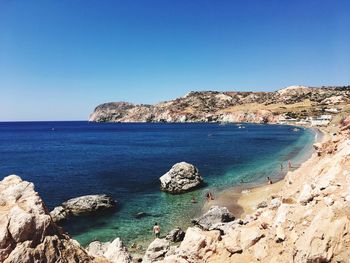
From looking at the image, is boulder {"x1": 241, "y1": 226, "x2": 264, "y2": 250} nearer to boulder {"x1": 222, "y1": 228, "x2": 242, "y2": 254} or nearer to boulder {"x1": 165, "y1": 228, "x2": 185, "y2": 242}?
boulder {"x1": 222, "y1": 228, "x2": 242, "y2": 254}

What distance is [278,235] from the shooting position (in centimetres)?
1681

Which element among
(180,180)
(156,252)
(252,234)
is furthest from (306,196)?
(180,180)

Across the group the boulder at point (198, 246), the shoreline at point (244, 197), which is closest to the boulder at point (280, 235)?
the boulder at point (198, 246)

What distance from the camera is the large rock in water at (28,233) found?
12.3 m

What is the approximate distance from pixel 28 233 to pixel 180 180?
1709 inches

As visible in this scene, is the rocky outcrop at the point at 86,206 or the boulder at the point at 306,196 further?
the rocky outcrop at the point at 86,206

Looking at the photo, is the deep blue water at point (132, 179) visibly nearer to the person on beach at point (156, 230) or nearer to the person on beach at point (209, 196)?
the person on beach at point (156, 230)

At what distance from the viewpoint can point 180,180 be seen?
182ft

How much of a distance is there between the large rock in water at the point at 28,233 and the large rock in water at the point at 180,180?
3988cm

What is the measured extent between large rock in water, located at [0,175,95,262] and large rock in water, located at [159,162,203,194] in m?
39.9

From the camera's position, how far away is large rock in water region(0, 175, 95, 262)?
12312mm

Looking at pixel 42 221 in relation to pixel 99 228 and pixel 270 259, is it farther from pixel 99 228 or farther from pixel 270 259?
pixel 99 228

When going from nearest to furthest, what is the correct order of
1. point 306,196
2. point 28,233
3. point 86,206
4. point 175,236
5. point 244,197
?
point 28,233, point 306,196, point 175,236, point 86,206, point 244,197

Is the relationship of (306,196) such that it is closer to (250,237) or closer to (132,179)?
(250,237)
